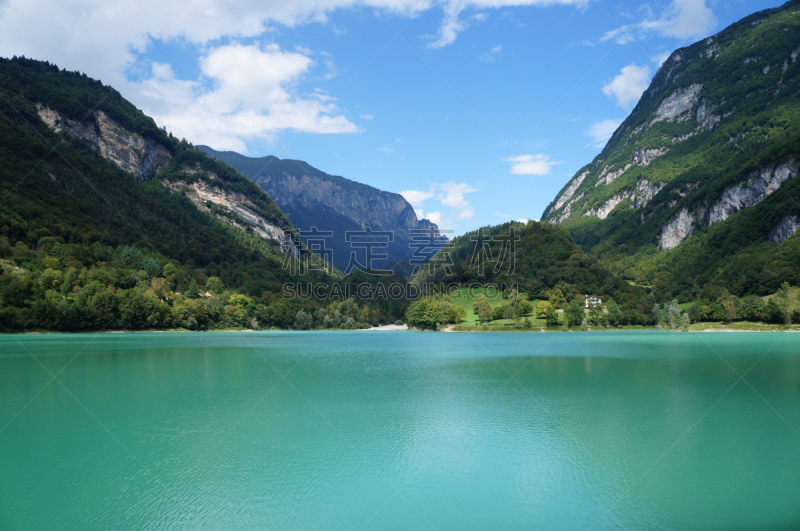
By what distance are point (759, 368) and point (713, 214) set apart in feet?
514

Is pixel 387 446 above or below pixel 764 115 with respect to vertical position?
below

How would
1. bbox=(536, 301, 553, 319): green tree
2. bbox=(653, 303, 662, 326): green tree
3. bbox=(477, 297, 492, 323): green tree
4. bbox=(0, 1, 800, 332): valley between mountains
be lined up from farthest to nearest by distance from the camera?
bbox=(653, 303, 662, 326): green tree, bbox=(477, 297, 492, 323): green tree, bbox=(536, 301, 553, 319): green tree, bbox=(0, 1, 800, 332): valley between mountains

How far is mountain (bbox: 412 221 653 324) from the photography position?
11312cm

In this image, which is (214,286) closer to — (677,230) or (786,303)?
(786,303)

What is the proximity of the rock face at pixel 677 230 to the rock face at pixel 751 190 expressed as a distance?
450 inches

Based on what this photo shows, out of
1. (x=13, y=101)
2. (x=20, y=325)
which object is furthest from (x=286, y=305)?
(x=13, y=101)

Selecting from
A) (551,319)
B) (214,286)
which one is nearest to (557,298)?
(551,319)

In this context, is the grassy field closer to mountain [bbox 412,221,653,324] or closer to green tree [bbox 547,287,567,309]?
mountain [bbox 412,221,653,324]

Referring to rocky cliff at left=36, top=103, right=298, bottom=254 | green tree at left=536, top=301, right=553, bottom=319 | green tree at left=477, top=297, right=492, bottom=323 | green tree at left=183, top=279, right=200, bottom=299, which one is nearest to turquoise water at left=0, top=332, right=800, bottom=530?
green tree at left=183, top=279, right=200, bottom=299

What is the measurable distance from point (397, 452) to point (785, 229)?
147 meters

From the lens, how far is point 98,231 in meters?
97.2

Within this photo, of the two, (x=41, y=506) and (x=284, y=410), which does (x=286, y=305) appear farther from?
(x=41, y=506)

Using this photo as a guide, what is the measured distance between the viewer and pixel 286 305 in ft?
385

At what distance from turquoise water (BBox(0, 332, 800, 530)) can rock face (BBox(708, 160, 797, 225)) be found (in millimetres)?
143923
